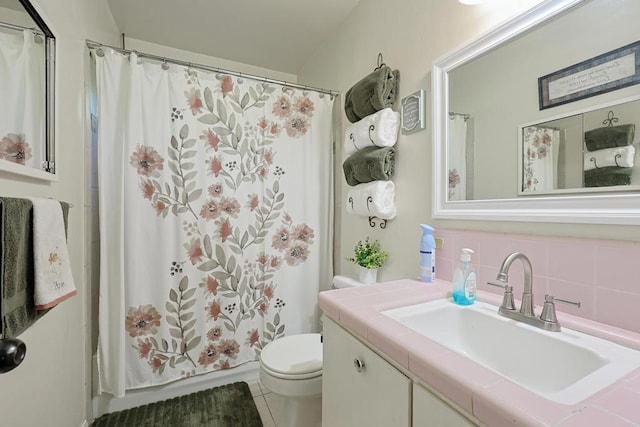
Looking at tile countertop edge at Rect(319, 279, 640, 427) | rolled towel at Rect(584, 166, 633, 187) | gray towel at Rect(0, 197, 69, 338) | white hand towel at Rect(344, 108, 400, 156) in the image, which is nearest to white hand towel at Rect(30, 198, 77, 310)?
gray towel at Rect(0, 197, 69, 338)

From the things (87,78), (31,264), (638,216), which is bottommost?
(31,264)

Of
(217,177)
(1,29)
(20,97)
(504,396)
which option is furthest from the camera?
(217,177)

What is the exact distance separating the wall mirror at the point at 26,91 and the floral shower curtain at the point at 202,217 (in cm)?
53

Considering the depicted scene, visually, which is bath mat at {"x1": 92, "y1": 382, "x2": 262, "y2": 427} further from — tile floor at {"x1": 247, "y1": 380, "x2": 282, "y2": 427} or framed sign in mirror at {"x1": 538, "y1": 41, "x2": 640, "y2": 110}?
framed sign in mirror at {"x1": 538, "y1": 41, "x2": 640, "y2": 110}

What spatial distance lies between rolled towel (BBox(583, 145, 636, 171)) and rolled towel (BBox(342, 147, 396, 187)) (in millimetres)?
758

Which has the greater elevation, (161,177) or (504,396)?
(161,177)

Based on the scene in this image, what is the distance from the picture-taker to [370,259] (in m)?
1.51

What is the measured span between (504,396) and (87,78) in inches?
81.6

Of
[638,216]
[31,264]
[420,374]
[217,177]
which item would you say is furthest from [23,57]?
[638,216]

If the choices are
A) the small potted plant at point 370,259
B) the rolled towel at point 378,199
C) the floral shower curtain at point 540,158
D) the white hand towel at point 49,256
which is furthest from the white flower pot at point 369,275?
the white hand towel at point 49,256

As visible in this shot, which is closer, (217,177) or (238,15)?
(217,177)

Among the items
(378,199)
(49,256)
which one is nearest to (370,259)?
(378,199)

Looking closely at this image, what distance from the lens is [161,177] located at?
1604 millimetres

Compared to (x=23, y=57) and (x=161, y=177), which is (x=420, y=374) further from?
(x=161, y=177)
